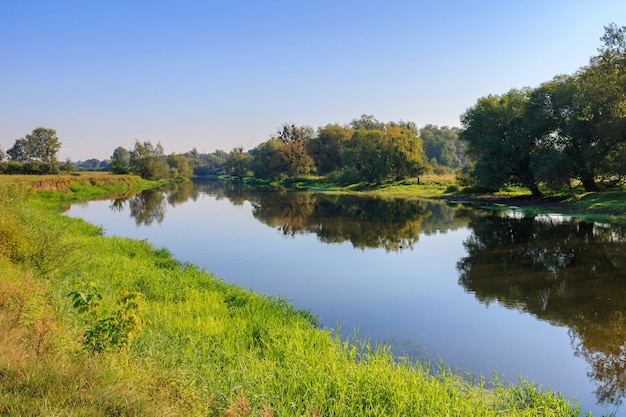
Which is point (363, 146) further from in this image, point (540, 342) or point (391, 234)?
point (540, 342)

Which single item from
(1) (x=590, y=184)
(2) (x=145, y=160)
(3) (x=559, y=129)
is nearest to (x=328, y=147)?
(2) (x=145, y=160)

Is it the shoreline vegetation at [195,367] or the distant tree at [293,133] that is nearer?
the shoreline vegetation at [195,367]

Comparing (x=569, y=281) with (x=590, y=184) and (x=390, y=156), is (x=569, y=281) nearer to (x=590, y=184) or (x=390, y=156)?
(x=590, y=184)

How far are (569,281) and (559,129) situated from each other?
101 feet

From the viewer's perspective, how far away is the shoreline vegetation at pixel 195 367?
16.4 ft

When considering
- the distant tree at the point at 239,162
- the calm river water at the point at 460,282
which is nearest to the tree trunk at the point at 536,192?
the calm river water at the point at 460,282

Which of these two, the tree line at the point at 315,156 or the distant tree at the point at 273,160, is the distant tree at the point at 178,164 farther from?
the distant tree at the point at 273,160

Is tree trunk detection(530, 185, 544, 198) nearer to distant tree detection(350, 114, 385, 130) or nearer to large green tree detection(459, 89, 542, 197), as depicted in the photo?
large green tree detection(459, 89, 542, 197)

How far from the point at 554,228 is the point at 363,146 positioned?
159 ft

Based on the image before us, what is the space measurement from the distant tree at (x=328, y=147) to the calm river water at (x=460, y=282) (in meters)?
66.8

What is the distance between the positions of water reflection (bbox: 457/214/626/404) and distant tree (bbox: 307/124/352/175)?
234 ft

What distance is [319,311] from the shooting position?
38.6ft

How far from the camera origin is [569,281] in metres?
14.5

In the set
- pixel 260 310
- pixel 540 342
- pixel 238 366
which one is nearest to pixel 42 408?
pixel 238 366
